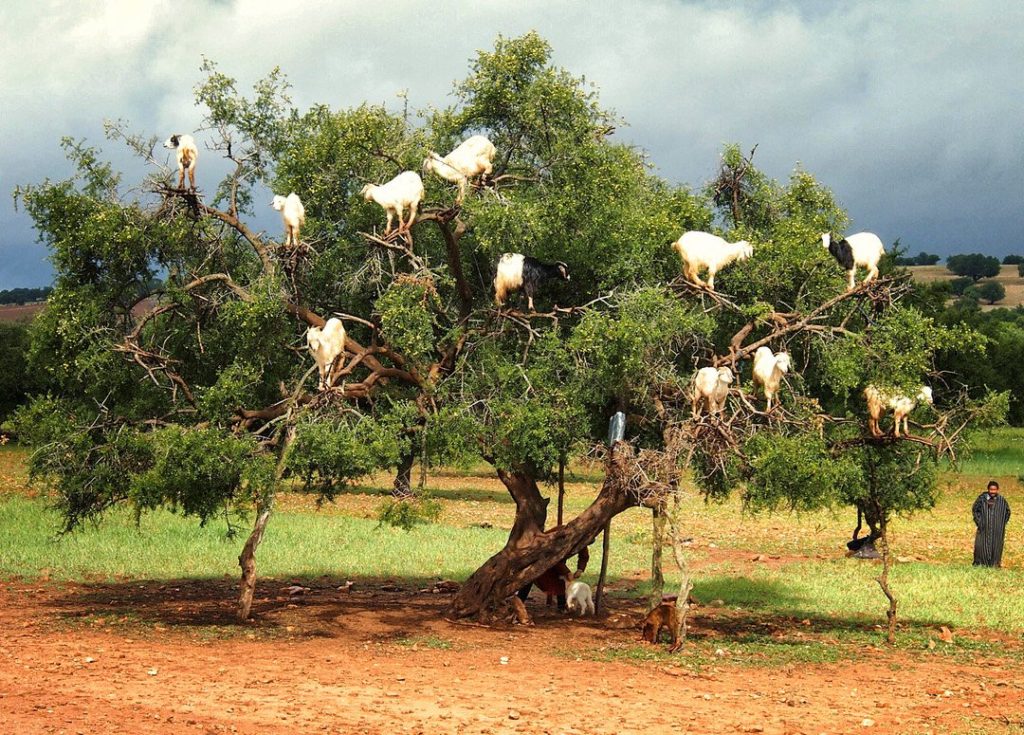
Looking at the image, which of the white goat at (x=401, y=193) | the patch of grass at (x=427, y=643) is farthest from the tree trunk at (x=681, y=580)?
the white goat at (x=401, y=193)

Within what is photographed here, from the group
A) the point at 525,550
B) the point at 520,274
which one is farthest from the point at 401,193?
the point at 525,550

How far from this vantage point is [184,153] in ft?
44.9

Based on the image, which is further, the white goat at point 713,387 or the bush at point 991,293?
the bush at point 991,293

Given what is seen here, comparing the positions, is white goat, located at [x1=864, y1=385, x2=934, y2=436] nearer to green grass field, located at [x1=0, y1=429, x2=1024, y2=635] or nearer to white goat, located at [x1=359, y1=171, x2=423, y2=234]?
green grass field, located at [x1=0, y1=429, x2=1024, y2=635]

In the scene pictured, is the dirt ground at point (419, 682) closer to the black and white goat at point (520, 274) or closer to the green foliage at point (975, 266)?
the black and white goat at point (520, 274)

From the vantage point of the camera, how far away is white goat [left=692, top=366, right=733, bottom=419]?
12.6 meters

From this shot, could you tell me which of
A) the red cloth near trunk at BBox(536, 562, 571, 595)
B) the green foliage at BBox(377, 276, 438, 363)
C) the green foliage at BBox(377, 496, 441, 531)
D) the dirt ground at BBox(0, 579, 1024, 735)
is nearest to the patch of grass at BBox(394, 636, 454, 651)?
the dirt ground at BBox(0, 579, 1024, 735)

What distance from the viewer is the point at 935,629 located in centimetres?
1540

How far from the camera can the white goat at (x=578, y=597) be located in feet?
52.3

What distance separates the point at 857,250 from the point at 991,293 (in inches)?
4351

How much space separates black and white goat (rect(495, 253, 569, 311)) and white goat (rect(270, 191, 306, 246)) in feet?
7.31

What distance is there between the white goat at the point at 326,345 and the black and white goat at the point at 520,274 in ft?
5.99

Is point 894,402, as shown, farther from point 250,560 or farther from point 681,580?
point 250,560

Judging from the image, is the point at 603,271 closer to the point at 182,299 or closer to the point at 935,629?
the point at 182,299
